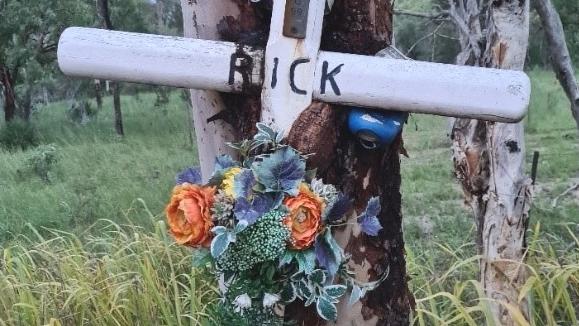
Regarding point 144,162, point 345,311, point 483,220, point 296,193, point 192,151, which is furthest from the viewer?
point 192,151

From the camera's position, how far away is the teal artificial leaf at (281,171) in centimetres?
149

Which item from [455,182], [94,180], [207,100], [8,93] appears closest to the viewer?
[207,100]

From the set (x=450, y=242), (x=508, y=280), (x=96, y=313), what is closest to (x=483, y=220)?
(x=508, y=280)

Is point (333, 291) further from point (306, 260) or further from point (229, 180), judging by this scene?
point (229, 180)

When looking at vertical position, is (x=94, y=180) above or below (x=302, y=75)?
below

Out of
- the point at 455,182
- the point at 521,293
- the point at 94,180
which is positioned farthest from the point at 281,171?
the point at 455,182

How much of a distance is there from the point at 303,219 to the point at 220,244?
182 mm

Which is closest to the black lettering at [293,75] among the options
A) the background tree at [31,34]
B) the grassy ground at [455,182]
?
the grassy ground at [455,182]

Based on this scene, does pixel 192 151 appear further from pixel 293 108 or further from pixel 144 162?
pixel 293 108

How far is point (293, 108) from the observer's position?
155 cm

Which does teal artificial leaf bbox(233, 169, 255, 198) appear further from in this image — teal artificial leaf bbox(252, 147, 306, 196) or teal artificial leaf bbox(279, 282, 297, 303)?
teal artificial leaf bbox(279, 282, 297, 303)

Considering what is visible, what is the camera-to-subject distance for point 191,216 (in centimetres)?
148

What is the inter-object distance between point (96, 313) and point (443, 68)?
1.85 m

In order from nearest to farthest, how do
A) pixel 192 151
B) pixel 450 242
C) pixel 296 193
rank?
pixel 296 193
pixel 450 242
pixel 192 151
